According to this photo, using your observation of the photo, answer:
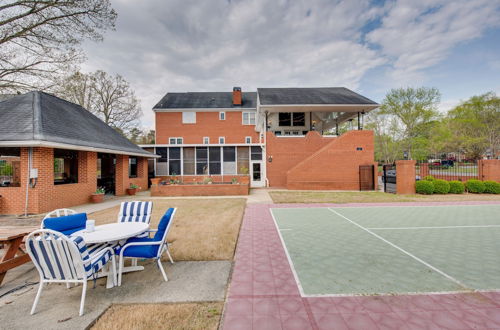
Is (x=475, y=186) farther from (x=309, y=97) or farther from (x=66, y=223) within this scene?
(x=66, y=223)

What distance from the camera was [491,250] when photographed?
4770 mm

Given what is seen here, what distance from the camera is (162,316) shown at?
8.68 ft

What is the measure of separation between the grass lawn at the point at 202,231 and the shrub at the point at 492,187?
16841 mm

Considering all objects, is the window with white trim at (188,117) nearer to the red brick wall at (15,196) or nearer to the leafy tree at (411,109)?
the red brick wall at (15,196)

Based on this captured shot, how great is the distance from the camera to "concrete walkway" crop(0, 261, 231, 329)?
104 inches

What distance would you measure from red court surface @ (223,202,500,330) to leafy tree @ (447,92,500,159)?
38.9m

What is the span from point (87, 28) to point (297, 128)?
1813 centimetres

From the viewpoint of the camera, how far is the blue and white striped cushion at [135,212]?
4.81 meters

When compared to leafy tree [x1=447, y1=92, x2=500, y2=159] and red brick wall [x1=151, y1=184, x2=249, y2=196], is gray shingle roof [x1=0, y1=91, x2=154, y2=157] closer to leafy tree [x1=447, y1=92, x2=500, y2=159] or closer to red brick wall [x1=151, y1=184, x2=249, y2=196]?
red brick wall [x1=151, y1=184, x2=249, y2=196]

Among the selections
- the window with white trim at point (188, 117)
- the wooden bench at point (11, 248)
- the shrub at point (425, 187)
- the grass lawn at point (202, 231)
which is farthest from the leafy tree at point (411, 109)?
the wooden bench at point (11, 248)

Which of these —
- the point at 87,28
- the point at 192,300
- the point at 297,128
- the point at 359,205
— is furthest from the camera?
the point at 297,128

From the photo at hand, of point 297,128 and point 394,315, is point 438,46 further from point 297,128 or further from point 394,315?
point 394,315

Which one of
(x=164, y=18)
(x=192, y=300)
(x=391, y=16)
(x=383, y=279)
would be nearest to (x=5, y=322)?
(x=192, y=300)

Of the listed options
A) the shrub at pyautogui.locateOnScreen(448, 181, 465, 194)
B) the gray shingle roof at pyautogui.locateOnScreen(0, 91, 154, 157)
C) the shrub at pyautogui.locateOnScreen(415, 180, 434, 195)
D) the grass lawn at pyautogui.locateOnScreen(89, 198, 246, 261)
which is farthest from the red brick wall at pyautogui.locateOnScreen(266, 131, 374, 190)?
the gray shingle roof at pyautogui.locateOnScreen(0, 91, 154, 157)
